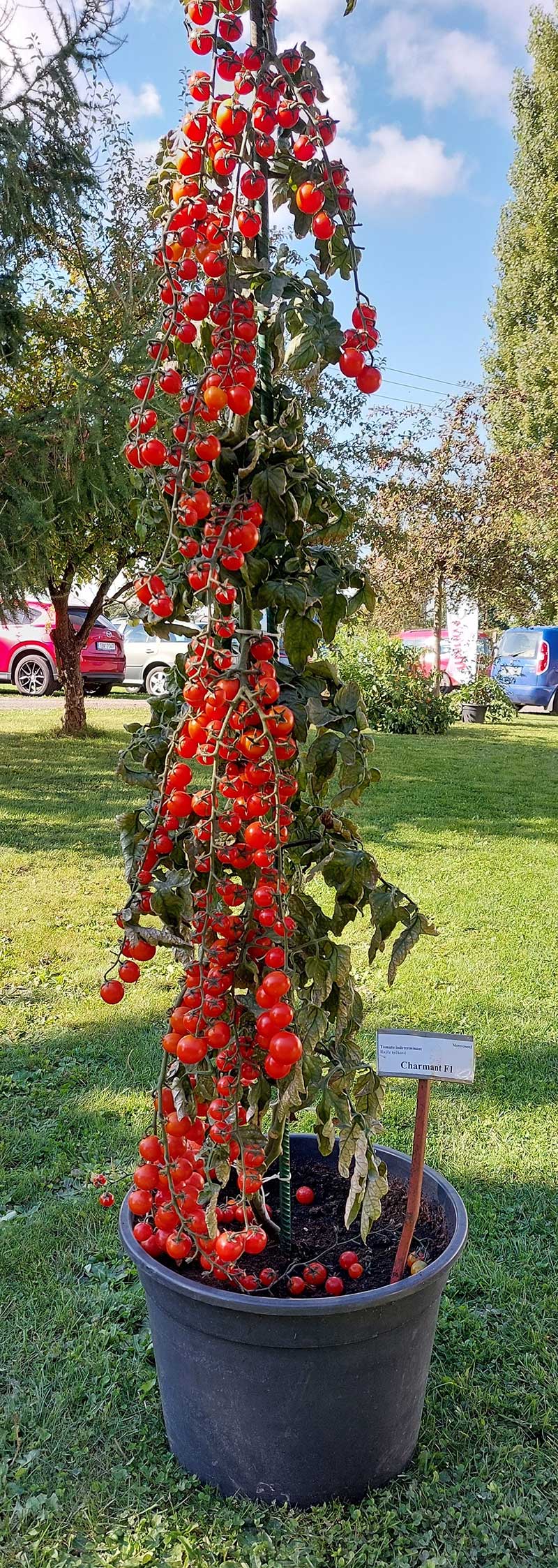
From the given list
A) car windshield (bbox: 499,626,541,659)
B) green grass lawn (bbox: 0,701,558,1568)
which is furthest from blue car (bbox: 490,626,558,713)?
green grass lawn (bbox: 0,701,558,1568)

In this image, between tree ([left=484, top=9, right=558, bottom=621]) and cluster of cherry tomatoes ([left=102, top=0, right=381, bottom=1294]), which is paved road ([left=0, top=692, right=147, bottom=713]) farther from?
cluster of cherry tomatoes ([left=102, top=0, right=381, bottom=1294])

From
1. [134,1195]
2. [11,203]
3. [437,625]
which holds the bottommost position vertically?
[134,1195]

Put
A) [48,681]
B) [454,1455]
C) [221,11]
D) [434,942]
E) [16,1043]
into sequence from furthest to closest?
[48,681] < [434,942] < [16,1043] < [454,1455] < [221,11]

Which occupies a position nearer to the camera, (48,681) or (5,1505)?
(5,1505)

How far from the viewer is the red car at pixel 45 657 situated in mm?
11961

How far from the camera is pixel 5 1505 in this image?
1646 millimetres

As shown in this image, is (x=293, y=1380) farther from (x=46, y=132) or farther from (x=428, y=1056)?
(x=46, y=132)

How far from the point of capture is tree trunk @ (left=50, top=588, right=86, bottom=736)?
8.88 meters

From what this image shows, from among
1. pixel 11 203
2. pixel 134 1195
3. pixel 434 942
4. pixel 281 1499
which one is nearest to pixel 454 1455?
pixel 281 1499

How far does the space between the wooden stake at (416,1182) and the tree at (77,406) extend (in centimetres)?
388

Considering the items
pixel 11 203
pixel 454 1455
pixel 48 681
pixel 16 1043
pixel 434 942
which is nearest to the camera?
pixel 454 1455

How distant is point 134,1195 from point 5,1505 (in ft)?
1.81

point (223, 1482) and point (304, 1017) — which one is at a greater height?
point (304, 1017)

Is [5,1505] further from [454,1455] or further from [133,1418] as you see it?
[454,1455]
